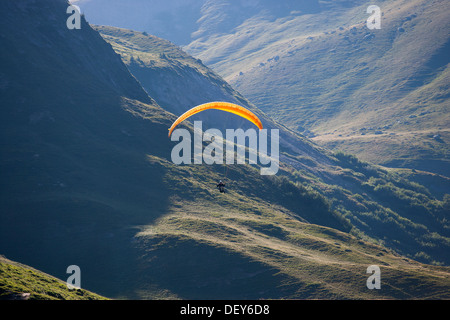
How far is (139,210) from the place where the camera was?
106 m

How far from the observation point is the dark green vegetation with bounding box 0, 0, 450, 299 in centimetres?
8525

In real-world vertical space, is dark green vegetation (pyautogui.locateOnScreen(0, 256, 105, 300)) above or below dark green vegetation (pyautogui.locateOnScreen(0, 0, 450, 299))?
below

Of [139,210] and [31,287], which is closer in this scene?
[31,287]

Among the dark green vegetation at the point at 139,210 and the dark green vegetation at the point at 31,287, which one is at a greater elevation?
the dark green vegetation at the point at 139,210

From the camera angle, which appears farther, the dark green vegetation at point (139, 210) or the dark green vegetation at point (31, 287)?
the dark green vegetation at point (139, 210)

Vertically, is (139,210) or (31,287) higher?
(139,210)

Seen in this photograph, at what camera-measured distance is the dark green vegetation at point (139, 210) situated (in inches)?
3356

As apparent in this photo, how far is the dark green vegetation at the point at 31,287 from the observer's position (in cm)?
5486

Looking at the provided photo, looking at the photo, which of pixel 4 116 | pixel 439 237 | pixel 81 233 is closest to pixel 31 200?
pixel 81 233

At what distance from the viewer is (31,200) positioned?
3824 inches

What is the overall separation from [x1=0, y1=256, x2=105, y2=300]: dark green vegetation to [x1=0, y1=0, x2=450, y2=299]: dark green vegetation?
989cm

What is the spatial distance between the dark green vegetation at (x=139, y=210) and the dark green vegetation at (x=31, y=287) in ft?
32.4

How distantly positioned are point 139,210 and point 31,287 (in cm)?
4714
